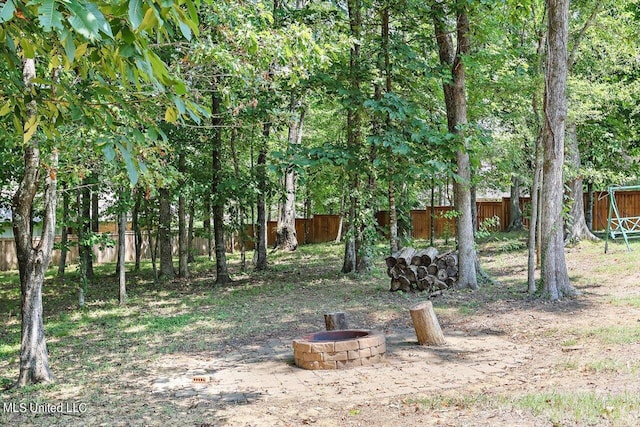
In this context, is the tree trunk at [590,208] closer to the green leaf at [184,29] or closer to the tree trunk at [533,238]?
the tree trunk at [533,238]

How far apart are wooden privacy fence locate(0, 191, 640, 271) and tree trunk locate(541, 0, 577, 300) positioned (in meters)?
11.9

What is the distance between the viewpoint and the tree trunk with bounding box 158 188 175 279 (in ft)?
48.8

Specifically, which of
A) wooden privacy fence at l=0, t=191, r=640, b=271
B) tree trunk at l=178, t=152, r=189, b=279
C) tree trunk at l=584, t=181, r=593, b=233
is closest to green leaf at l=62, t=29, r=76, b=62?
tree trunk at l=178, t=152, r=189, b=279

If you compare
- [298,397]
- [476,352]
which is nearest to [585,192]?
[476,352]

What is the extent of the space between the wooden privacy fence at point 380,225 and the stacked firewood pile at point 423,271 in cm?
1013

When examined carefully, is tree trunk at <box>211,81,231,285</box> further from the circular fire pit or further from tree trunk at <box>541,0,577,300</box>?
the circular fire pit

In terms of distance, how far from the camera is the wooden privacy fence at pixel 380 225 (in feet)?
73.6

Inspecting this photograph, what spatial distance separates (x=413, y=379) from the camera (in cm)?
600

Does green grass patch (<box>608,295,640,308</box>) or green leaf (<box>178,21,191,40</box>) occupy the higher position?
green leaf (<box>178,21,191,40</box>)

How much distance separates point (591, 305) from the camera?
9336mm

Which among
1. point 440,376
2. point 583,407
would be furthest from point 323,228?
point 583,407

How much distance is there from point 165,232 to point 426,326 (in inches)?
376

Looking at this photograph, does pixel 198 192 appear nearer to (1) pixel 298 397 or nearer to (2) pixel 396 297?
(2) pixel 396 297

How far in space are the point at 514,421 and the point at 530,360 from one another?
95.4 inches
